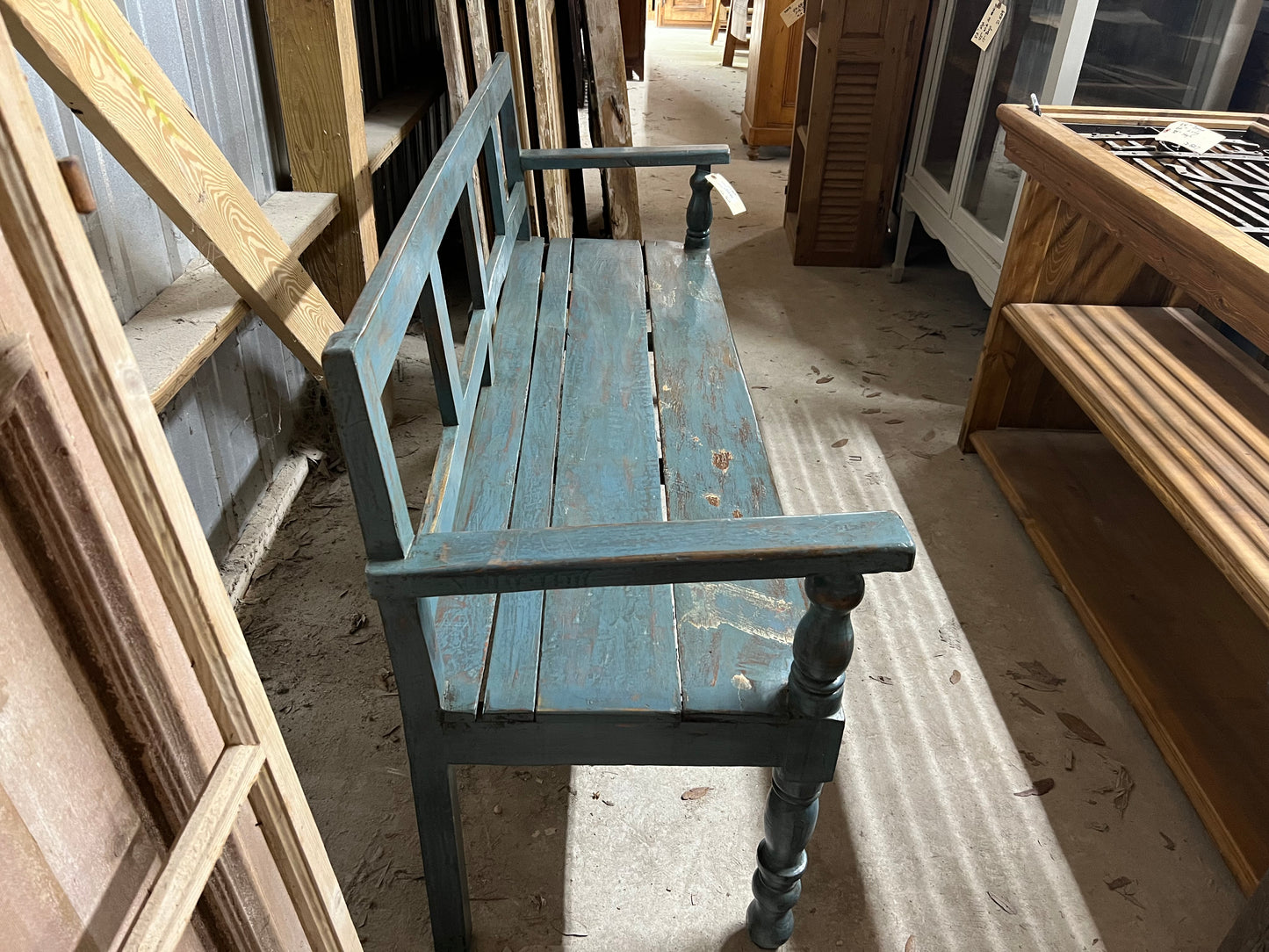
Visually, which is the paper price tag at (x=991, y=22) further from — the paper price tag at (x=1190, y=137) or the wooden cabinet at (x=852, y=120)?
the paper price tag at (x=1190, y=137)

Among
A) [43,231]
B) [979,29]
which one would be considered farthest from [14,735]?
[979,29]

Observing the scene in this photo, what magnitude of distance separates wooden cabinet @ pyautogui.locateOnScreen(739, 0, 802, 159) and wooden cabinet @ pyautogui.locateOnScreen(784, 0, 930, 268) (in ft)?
4.19

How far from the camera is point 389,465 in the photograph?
1086mm

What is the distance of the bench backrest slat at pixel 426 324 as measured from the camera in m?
1.02

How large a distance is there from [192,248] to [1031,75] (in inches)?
107

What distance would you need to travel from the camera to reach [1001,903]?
1625 millimetres

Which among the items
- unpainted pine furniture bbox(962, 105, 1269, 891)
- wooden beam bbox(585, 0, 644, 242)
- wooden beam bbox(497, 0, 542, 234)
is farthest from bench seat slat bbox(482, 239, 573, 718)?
unpainted pine furniture bbox(962, 105, 1269, 891)

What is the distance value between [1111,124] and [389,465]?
2276mm

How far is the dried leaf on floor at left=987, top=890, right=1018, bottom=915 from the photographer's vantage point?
1612mm

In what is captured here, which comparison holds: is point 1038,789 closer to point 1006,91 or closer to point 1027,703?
point 1027,703

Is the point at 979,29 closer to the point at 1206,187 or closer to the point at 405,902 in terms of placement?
the point at 1206,187

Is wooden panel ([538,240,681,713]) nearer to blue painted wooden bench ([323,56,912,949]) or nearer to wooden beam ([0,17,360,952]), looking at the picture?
blue painted wooden bench ([323,56,912,949])

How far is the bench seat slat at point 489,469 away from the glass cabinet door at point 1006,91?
70.6 inches

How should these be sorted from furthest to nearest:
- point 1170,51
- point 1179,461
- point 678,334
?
point 1170,51 < point 678,334 < point 1179,461
